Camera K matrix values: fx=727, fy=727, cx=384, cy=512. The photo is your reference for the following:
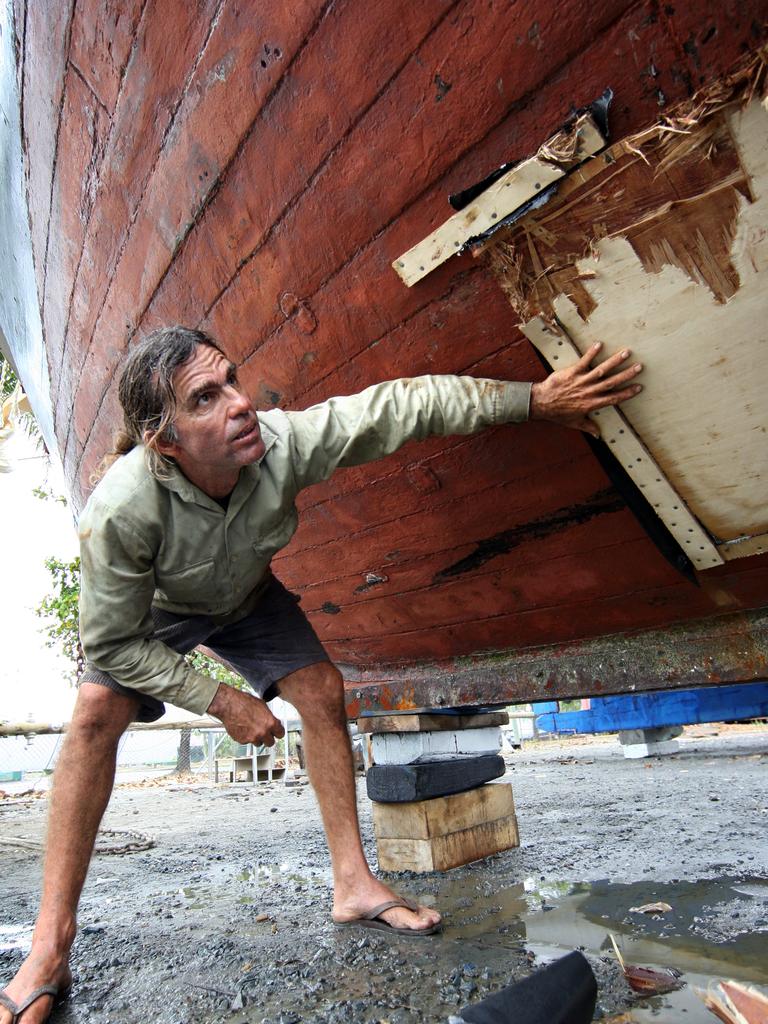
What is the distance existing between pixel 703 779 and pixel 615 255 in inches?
198

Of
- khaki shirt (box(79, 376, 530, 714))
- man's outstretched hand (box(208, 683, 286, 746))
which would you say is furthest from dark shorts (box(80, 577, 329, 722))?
man's outstretched hand (box(208, 683, 286, 746))

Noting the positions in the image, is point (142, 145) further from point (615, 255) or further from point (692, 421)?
point (692, 421)

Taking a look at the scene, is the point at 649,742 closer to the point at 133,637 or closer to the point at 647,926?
the point at 647,926

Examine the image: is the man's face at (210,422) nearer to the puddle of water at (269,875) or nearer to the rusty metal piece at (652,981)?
the rusty metal piece at (652,981)

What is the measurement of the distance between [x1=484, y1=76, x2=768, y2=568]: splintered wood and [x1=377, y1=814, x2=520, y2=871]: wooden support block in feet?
4.59

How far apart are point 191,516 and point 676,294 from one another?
111 cm

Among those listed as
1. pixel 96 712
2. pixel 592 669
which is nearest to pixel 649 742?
pixel 592 669

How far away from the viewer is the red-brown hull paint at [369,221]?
46.8 inches

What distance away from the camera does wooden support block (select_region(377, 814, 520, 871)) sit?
238 cm

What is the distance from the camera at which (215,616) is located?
76.8 inches

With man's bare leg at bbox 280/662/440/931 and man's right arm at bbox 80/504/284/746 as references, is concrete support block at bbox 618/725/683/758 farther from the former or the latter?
man's right arm at bbox 80/504/284/746

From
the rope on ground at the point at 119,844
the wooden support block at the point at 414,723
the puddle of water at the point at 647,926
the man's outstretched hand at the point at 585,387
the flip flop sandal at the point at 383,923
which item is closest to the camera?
the puddle of water at the point at 647,926

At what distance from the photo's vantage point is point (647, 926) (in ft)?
5.36

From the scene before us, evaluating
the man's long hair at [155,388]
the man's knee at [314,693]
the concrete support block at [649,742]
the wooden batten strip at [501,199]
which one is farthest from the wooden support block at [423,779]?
the concrete support block at [649,742]
